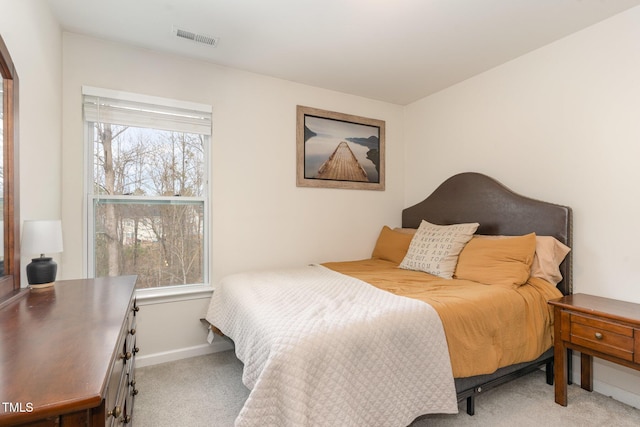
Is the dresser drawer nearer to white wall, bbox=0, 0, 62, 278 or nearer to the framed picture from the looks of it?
the framed picture

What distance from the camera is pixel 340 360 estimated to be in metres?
1.37

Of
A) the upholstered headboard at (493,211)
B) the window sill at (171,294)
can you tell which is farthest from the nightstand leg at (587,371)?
the window sill at (171,294)

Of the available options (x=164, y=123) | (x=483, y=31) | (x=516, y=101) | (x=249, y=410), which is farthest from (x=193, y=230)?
(x=516, y=101)

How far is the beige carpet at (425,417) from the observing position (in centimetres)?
182

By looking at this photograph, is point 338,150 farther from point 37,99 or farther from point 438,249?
point 37,99

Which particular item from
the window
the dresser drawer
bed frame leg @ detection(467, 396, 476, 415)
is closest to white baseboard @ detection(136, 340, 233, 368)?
the window

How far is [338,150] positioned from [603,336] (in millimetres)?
2485

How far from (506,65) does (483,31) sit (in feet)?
2.12

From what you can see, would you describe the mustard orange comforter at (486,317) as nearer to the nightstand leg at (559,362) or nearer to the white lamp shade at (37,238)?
the nightstand leg at (559,362)

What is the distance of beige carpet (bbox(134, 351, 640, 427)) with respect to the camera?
5.97 feet

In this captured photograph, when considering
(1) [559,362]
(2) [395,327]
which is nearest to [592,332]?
(1) [559,362]

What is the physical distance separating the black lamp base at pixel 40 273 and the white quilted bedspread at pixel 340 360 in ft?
3.12

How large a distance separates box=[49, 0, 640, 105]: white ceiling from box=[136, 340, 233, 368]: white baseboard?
240 centimetres

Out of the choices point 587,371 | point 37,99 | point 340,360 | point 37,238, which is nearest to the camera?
point 340,360
